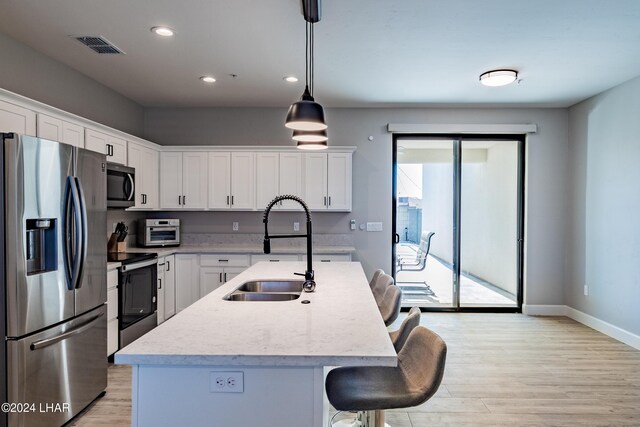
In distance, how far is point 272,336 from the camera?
4.88 ft

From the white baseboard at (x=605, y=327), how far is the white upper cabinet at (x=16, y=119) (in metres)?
5.88

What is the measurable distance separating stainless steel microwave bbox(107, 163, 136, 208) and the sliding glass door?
11.1ft

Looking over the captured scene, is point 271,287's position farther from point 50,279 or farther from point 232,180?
point 232,180

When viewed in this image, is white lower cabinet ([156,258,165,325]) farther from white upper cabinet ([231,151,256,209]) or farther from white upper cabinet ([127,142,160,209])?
white upper cabinet ([231,151,256,209])

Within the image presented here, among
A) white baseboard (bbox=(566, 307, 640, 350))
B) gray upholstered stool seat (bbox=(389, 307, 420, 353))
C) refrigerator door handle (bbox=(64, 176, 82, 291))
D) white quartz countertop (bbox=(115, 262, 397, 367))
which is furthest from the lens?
white baseboard (bbox=(566, 307, 640, 350))

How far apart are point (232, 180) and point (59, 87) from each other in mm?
2090

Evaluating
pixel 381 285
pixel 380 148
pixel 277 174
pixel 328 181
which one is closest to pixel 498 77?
pixel 380 148

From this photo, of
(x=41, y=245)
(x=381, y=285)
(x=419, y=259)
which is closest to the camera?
(x=41, y=245)

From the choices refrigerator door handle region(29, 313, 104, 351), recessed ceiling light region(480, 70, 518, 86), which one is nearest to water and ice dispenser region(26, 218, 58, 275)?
refrigerator door handle region(29, 313, 104, 351)

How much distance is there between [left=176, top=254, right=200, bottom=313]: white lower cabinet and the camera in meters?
4.77

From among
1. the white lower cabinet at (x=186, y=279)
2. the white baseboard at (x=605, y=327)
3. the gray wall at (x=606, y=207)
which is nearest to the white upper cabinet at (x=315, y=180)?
the white lower cabinet at (x=186, y=279)

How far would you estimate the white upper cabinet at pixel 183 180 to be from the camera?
5105mm

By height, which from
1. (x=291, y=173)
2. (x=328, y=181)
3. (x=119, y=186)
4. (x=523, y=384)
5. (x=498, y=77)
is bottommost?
(x=523, y=384)

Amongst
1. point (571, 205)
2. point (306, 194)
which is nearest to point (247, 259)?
point (306, 194)
